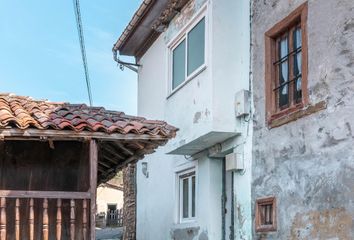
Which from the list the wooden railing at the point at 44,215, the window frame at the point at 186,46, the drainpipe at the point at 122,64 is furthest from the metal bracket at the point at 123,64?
the wooden railing at the point at 44,215

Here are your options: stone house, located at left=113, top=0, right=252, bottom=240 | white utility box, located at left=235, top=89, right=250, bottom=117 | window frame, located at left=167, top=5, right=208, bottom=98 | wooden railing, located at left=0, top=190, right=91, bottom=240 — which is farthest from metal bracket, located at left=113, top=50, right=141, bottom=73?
wooden railing, located at left=0, top=190, right=91, bottom=240

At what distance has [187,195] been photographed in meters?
13.5

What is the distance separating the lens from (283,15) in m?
9.27

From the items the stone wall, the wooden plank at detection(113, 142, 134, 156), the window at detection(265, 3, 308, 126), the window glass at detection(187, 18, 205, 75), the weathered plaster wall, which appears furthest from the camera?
the stone wall

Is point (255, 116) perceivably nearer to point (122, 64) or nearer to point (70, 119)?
point (70, 119)

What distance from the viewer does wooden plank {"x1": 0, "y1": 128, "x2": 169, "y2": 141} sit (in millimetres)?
6906

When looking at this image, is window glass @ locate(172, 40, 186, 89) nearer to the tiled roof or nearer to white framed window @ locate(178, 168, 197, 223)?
white framed window @ locate(178, 168, 197, 223)

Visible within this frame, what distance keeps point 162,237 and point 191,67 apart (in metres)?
5.15

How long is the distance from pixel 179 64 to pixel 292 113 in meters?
4.82

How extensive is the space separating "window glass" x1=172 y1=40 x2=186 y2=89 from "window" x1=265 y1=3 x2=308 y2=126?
3180 mm

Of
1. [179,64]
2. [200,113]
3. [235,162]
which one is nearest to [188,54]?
[179,64]

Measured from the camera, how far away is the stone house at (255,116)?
762 cm

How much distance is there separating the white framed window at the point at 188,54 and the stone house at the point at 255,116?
0.02 metres

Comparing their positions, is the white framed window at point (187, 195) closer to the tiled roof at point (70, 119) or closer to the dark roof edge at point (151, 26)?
the dark roof edge at point (151, 26)
